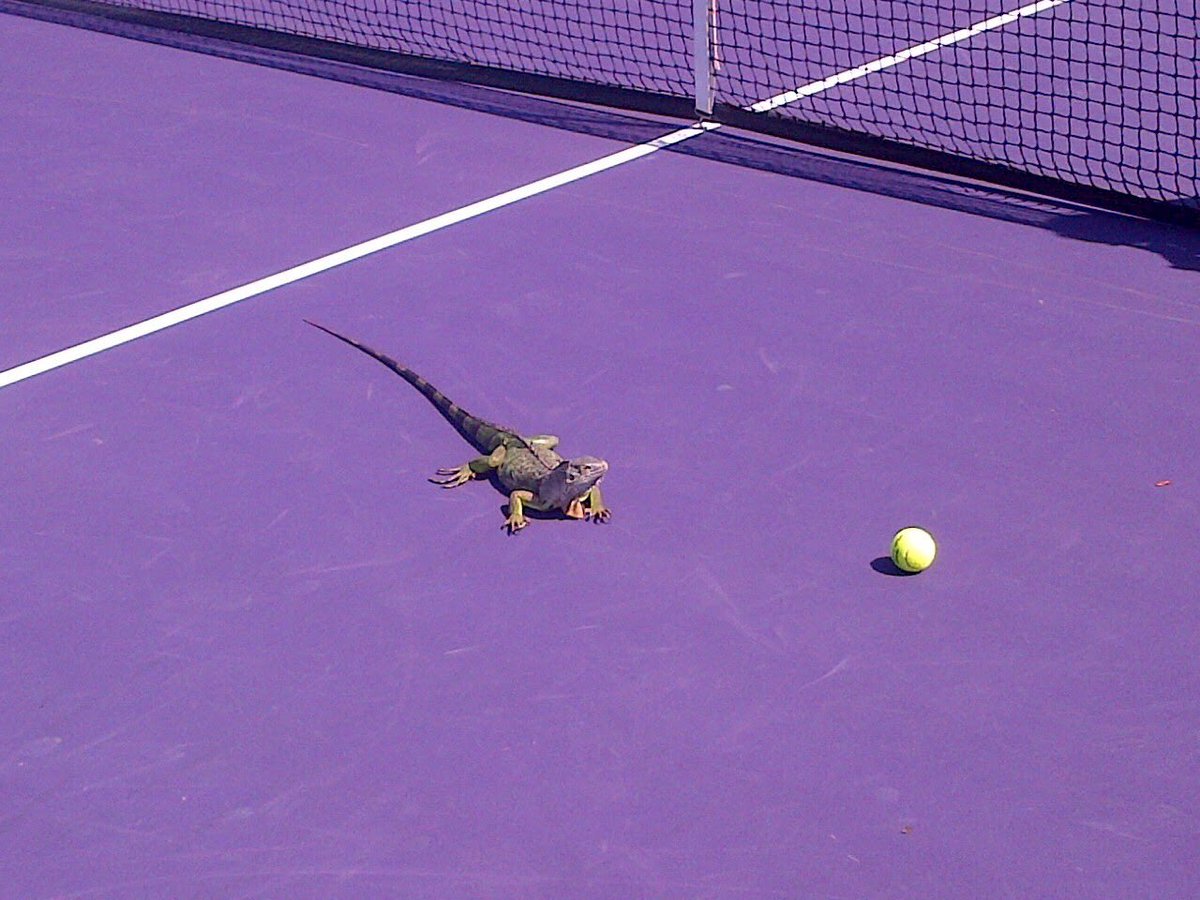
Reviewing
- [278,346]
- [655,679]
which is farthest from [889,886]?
[278,346]

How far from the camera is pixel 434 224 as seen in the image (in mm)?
7379

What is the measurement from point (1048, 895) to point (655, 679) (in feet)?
4.13

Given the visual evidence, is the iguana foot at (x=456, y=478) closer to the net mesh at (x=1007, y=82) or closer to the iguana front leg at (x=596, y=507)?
the iguana front leg at (x=596, y=507)

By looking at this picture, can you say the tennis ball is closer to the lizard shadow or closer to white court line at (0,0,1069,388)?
the lizard shadow

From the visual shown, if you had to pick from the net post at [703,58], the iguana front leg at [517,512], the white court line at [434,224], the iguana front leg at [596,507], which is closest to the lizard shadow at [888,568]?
the iguana front leg at [596,507]

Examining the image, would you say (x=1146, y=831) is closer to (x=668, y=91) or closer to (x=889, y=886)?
(x=889, y=886)

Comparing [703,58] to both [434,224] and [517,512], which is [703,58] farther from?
[517,512]

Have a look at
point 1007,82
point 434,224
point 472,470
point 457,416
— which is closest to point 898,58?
point 1007,82

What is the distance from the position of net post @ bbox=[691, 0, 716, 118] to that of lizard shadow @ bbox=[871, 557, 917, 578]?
14.2 ft

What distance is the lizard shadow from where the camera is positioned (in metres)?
4.77

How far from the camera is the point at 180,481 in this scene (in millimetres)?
5445

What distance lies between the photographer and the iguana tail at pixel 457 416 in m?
5.43

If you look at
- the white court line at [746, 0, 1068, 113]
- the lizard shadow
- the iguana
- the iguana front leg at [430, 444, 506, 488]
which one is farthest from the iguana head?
the white court line at [746, 0, 1068, 113]

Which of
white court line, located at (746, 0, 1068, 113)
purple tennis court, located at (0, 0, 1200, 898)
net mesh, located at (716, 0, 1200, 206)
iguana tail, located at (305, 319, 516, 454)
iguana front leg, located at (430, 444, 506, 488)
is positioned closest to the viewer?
purple tennis court, located at (0, 0, 1200, 898)
